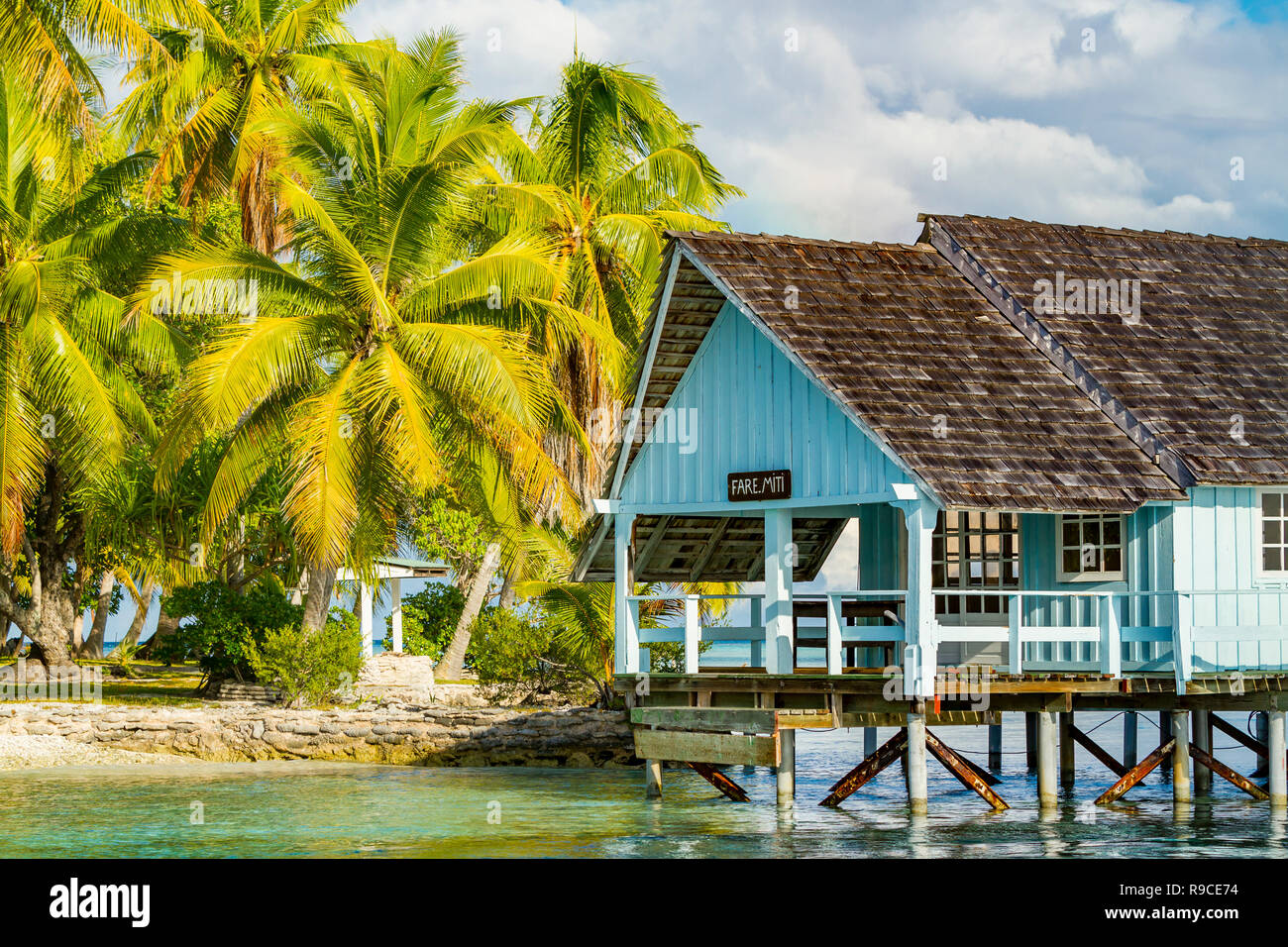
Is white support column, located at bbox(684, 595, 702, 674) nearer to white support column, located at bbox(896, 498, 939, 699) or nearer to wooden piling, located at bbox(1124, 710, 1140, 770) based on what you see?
white support column, located at bbox(896, 498, 939, 699)

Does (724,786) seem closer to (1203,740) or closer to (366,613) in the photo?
(1203,740)

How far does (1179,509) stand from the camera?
20094mm

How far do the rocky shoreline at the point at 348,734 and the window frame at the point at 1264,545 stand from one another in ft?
40.3

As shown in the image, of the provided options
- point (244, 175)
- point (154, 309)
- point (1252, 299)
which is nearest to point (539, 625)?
point (154, 309)

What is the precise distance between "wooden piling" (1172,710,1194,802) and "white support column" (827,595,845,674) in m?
4.35

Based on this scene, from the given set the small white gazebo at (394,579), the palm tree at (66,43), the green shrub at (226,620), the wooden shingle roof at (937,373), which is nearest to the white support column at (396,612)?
the small white gazebo at (394,579)

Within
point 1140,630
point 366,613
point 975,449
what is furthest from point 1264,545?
point 366,613

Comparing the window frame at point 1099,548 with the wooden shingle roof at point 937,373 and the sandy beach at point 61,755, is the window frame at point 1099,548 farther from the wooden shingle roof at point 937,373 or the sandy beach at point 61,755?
the sandy beach at point 61,755

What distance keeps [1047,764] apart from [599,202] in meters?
17.6

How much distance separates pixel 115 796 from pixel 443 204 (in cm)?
1158

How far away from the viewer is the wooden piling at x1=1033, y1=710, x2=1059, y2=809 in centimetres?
2044

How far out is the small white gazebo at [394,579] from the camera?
3978 cm

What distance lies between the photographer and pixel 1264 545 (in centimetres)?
2066
